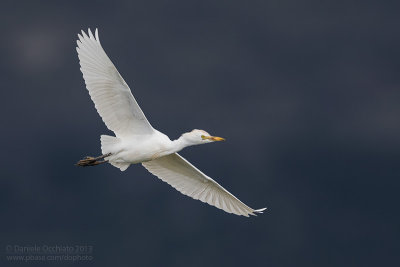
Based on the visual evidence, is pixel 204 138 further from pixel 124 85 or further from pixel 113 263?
pixel 113 263

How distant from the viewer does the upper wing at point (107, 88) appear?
21844 millimetres

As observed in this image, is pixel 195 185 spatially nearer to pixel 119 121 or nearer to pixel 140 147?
pixel 140 147

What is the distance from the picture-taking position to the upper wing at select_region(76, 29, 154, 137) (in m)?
21.8

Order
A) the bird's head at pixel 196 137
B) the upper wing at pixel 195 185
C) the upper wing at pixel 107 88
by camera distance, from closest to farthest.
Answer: the upper wing at pixel 107 88, the bird's head at pixel 196 137, the upper wing at pixel 195 185

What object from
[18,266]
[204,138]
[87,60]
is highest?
[87,60]

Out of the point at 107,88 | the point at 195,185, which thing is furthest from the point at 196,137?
the point at 107,88

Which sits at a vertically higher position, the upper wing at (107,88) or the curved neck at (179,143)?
the upper wing at (107,88)

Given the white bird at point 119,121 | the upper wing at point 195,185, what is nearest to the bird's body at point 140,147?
the white bird at point 119,121

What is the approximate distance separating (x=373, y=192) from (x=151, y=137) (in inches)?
942

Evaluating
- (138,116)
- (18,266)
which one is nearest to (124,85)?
(138,116)

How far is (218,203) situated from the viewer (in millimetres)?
24281

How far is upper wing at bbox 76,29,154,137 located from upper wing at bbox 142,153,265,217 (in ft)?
6.43

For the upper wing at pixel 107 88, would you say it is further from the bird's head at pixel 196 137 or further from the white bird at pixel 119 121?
the bird's head at pixel 196 137

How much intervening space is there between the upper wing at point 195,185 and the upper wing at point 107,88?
1.96m
